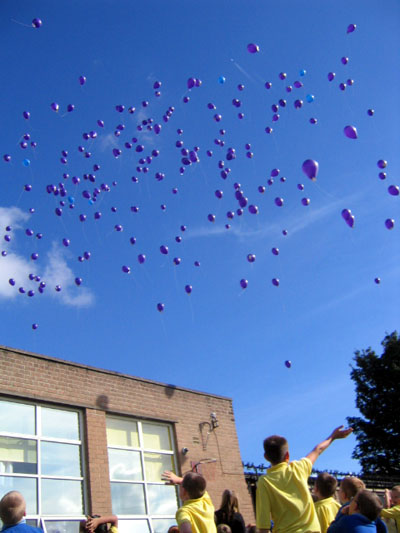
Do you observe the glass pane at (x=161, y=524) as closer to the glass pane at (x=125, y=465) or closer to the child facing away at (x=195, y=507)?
the glass pane at (x=125, y=465)

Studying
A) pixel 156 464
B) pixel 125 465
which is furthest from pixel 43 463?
pixel 156 464

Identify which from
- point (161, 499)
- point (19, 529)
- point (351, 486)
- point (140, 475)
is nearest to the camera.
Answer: point (19, 529)

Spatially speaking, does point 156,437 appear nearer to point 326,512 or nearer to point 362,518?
point 326,512

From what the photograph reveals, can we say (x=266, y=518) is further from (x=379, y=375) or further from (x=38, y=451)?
(x=379, y=375)

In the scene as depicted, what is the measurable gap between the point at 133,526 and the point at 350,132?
726 cm

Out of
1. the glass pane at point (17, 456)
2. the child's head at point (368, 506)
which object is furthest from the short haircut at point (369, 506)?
the glass pane at point (17, 456)

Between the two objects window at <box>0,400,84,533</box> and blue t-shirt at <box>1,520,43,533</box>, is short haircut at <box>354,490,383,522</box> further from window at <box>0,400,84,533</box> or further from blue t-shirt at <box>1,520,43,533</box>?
window at <box>0,400,84,533</box>

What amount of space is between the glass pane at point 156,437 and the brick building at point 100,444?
19 mm

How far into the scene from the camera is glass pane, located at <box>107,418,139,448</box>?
9734 mm

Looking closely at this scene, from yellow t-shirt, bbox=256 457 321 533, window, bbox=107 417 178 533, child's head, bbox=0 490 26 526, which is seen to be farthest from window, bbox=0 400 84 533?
yellow t-shirt, bbox=256 457 321 533

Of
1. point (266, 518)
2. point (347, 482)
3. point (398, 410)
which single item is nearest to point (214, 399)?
point (347, 482)

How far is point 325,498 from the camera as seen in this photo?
13.7 ft

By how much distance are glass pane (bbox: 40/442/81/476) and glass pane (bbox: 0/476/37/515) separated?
308mm

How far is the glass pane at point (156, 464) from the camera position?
32.6 ft
